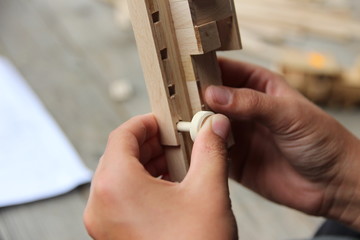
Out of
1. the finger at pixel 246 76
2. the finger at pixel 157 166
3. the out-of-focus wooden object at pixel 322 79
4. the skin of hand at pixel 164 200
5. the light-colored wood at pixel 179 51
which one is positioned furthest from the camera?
the out-of-focus wooden object at pixel 322 79

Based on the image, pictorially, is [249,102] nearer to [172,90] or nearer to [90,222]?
[172,90]

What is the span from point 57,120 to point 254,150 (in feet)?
2.28

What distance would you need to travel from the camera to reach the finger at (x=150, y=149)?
0.62 meters

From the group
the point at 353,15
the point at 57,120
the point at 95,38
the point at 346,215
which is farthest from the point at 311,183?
the point at 353,15

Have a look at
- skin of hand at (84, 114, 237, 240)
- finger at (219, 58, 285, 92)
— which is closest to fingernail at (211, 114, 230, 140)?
skin of hand at (84, 114, 237, 240)

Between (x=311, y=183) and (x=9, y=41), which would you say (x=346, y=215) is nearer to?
(x=311, y=183)

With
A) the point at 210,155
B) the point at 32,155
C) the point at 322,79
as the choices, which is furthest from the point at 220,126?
the point at 322,79

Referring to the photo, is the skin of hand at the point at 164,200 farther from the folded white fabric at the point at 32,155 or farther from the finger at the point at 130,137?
the folded white fabric at the point at 32,155

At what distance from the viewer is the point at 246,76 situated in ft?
2.58

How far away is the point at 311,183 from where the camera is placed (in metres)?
0.74

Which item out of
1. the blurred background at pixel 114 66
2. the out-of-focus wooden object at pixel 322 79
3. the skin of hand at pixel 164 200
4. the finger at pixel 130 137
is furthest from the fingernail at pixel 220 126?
the out-of-focus wooden object at pixel 322 79

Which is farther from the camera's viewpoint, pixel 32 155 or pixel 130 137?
pixel 32 155

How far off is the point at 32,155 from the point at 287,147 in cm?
65

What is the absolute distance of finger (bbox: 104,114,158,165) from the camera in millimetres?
520
